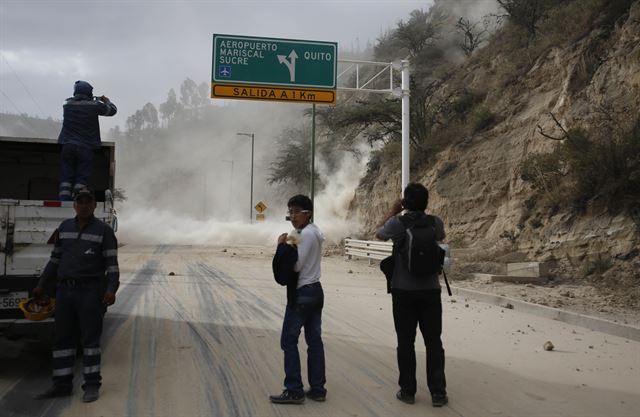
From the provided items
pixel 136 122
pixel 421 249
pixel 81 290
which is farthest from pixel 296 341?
pixel 136 122

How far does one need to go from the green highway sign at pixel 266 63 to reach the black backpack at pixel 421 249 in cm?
1223

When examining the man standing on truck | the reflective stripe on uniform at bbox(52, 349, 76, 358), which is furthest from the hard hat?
the man standing on truck

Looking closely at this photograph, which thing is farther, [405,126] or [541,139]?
[541,139]

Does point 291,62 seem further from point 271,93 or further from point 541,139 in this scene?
point 541,139

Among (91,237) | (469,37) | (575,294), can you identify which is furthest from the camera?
(469,37)

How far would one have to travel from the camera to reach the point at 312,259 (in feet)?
14.5

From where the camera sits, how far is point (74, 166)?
6711mm

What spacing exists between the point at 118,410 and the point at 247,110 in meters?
167

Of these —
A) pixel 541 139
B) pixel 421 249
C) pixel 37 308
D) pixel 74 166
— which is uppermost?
pixel 541 139

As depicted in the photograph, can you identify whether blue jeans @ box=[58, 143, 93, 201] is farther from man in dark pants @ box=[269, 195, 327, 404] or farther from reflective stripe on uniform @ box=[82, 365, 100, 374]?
man in dark pants @ box=[269, 195, 327, 404]

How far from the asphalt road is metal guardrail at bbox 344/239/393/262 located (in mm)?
7862

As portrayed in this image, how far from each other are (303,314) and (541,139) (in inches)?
608

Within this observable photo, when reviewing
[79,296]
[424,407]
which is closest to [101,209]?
[79,296]

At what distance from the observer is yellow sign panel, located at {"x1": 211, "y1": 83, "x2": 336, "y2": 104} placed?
51.2 ft
